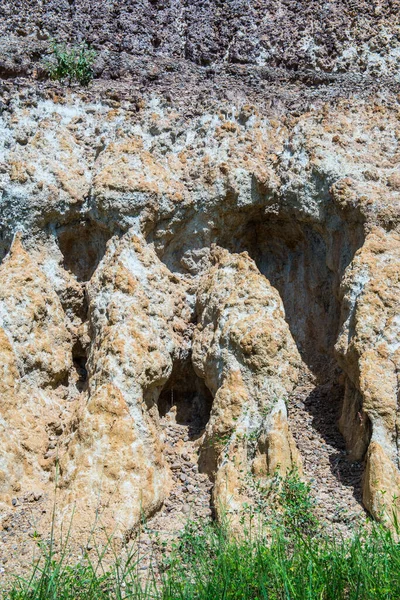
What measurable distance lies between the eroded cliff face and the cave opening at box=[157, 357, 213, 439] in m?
0.01

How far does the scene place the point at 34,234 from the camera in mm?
6242

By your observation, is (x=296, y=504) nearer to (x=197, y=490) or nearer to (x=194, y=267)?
(x=197, y=490)

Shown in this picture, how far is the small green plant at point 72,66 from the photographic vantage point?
23.6 ft

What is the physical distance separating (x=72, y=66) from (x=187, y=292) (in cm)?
275

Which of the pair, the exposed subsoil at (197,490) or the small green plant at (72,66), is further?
the small green plant at (72,66)

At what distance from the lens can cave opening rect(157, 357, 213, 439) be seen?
5.95 meters

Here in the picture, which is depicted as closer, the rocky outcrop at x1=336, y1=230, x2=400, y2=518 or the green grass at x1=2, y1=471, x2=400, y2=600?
the green grass at x1=2, y1=471, x2=400, y2=600

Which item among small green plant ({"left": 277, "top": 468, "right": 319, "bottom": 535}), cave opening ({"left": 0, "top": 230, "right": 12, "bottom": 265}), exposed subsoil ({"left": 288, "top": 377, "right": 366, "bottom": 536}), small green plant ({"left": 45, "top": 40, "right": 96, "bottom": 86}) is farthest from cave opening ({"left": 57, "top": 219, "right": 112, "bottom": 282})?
small green plant ({"left": 277, "top": 468, "right": 319, "bottom": 535})

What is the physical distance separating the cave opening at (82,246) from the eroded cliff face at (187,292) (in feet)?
0.04

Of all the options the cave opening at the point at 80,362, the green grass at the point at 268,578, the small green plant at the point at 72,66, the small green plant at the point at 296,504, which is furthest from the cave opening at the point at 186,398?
the small green plant at the point at 72,66

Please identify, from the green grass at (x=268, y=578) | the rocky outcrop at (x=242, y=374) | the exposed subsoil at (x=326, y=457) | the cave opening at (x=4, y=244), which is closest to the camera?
the green grass at (x=268, y=578)

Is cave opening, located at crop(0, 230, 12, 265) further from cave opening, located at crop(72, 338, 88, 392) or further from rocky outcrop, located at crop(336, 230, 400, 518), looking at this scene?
rocky outcrop, located at crop(336, 230, 400, 518)

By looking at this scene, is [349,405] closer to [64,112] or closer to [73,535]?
[73,535]

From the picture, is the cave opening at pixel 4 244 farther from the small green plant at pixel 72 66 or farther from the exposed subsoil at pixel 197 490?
the exposed subsoil at pixel 197 490
